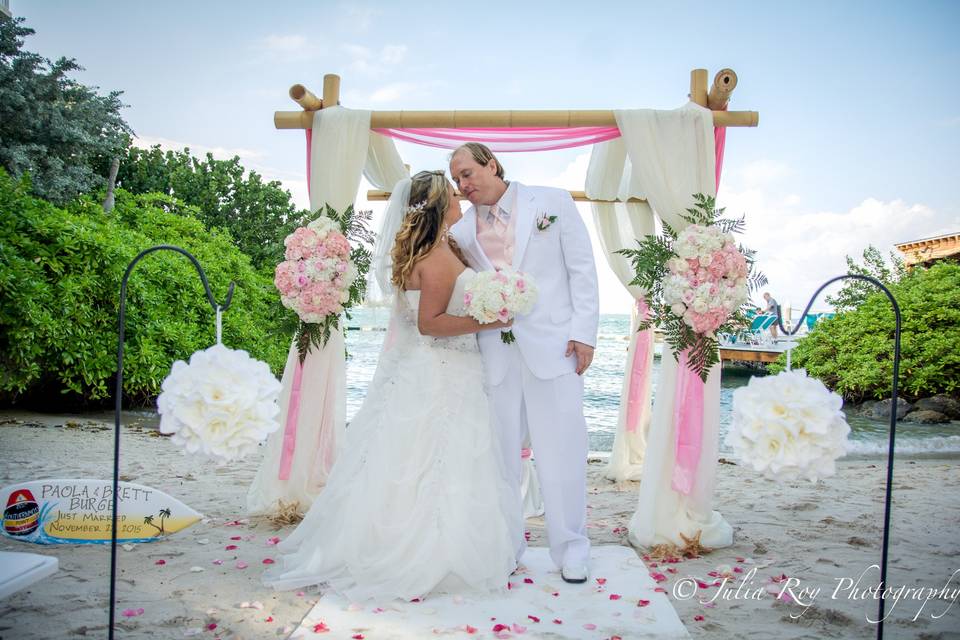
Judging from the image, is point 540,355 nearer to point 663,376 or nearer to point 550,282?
point 550,282

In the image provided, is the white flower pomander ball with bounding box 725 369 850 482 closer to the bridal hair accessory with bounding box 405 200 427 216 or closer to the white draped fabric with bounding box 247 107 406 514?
the bridal hair accessory with bounding box 405 200 427 216

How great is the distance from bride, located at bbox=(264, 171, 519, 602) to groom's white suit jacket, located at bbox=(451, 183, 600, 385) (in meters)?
0.15

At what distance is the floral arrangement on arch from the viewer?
4016 millimetres

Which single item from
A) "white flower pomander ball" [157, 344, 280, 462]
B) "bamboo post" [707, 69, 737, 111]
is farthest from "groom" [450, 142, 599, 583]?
"white flower pomander ball" [157, 344, 280, 462]

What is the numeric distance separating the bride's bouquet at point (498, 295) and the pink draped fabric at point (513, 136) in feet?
6.59

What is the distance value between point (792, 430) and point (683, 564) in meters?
1.93

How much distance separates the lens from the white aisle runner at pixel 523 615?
263 centimetres

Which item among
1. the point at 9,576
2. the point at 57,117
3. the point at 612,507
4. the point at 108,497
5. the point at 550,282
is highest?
the point at 57,117

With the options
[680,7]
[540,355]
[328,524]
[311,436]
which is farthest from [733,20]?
[328,524]

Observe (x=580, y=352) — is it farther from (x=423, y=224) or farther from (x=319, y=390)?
(x=319, y=390)

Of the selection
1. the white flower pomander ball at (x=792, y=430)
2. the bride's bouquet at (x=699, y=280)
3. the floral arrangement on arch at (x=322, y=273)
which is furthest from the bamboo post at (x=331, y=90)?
the white flower pomander ball at (x=792, y=430)

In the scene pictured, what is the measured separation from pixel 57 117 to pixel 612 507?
13.7 meters

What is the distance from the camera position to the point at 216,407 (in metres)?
2.01

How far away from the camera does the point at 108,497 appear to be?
3.66 metres
